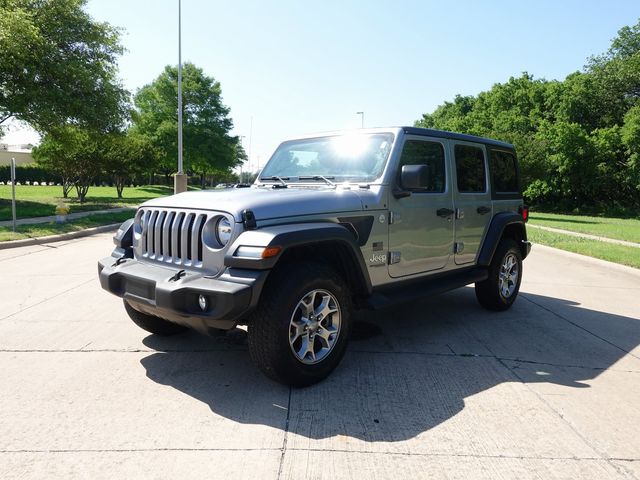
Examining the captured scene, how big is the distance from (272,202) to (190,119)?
4247 centimetres

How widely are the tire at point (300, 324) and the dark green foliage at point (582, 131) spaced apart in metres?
27.3

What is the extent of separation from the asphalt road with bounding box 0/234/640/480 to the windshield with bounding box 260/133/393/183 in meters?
1.60

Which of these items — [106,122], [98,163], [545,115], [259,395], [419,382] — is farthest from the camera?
[545,115]

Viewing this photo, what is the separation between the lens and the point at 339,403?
133 inches

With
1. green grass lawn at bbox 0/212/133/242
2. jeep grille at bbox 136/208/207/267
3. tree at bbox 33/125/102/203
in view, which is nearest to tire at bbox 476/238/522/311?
jeep grille at bbox 136/208/207/267

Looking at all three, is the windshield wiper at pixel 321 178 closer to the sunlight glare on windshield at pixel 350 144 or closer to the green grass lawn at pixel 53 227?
the sunlight glare on windshield at pixel 350 144

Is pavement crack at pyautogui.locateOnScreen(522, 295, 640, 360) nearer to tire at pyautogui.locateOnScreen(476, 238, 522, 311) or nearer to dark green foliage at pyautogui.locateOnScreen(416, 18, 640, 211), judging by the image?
tire at pyautogui.locateOnScreen(476, 238, 522, 311)

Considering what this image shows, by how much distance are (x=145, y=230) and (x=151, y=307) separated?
767 millimetres

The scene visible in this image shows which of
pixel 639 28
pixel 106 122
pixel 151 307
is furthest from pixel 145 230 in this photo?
pixel 639 28

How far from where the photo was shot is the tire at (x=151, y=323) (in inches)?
175

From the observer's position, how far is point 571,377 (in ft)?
13.1

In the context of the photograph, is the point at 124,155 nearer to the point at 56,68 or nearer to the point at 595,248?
the point at 56,68

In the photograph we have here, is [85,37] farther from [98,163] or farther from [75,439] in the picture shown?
[75,439]

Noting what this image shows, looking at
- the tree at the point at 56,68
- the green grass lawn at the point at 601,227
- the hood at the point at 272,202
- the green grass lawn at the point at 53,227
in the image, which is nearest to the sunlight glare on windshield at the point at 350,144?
the hood at the point at 272,202
